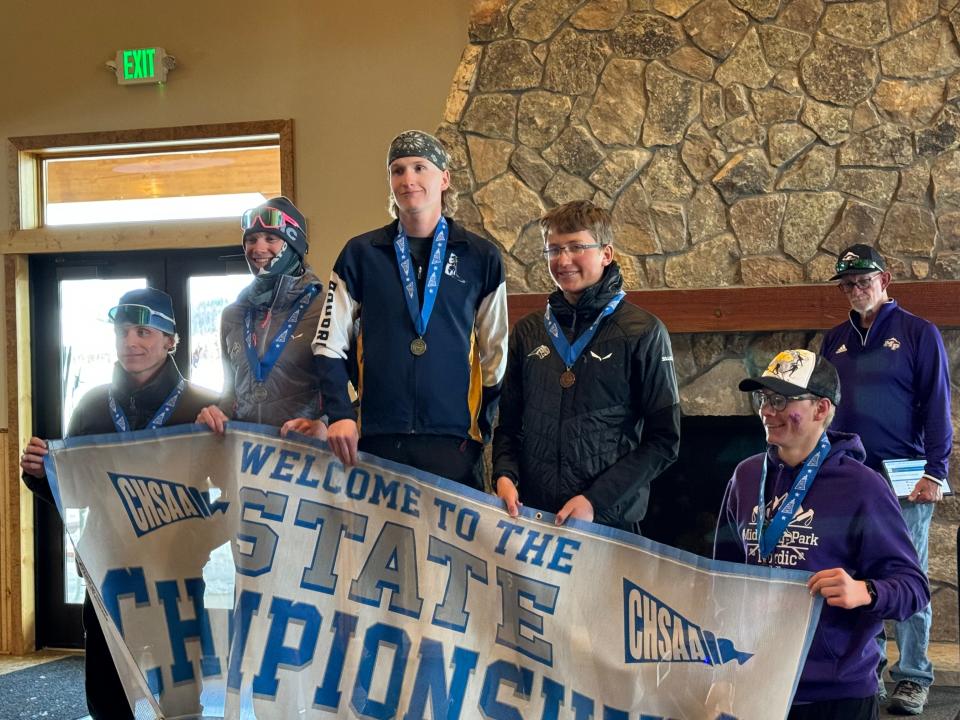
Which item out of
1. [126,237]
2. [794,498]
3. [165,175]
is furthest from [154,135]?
[794,498]

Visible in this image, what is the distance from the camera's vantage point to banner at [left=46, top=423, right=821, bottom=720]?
2.33 meters

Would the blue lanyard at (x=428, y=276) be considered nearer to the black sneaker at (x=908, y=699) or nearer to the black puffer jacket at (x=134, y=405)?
the black puffer jacket at (x=134, y=405)

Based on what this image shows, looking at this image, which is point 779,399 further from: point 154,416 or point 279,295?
point 154,416

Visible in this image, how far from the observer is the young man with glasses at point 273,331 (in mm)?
Answer: 3020

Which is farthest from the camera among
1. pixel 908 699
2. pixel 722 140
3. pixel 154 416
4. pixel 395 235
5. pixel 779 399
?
pixel 722 140

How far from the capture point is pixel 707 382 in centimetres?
494

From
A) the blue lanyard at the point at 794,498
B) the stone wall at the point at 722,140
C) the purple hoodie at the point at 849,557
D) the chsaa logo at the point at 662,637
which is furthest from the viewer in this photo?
the stone wall at the point at 722,140

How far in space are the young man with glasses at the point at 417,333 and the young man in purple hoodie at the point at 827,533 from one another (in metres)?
0.79

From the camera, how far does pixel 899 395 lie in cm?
390

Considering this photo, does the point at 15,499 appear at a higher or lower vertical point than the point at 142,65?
lower

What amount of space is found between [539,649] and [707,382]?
2.71 meters

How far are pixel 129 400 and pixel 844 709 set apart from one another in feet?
7.10

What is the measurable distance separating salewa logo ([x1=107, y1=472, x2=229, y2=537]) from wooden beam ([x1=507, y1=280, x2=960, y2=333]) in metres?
2.22

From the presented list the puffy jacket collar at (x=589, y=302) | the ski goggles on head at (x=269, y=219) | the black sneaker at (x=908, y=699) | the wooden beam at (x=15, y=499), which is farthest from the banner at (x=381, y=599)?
the wooden beam at (x=15, y=499)
